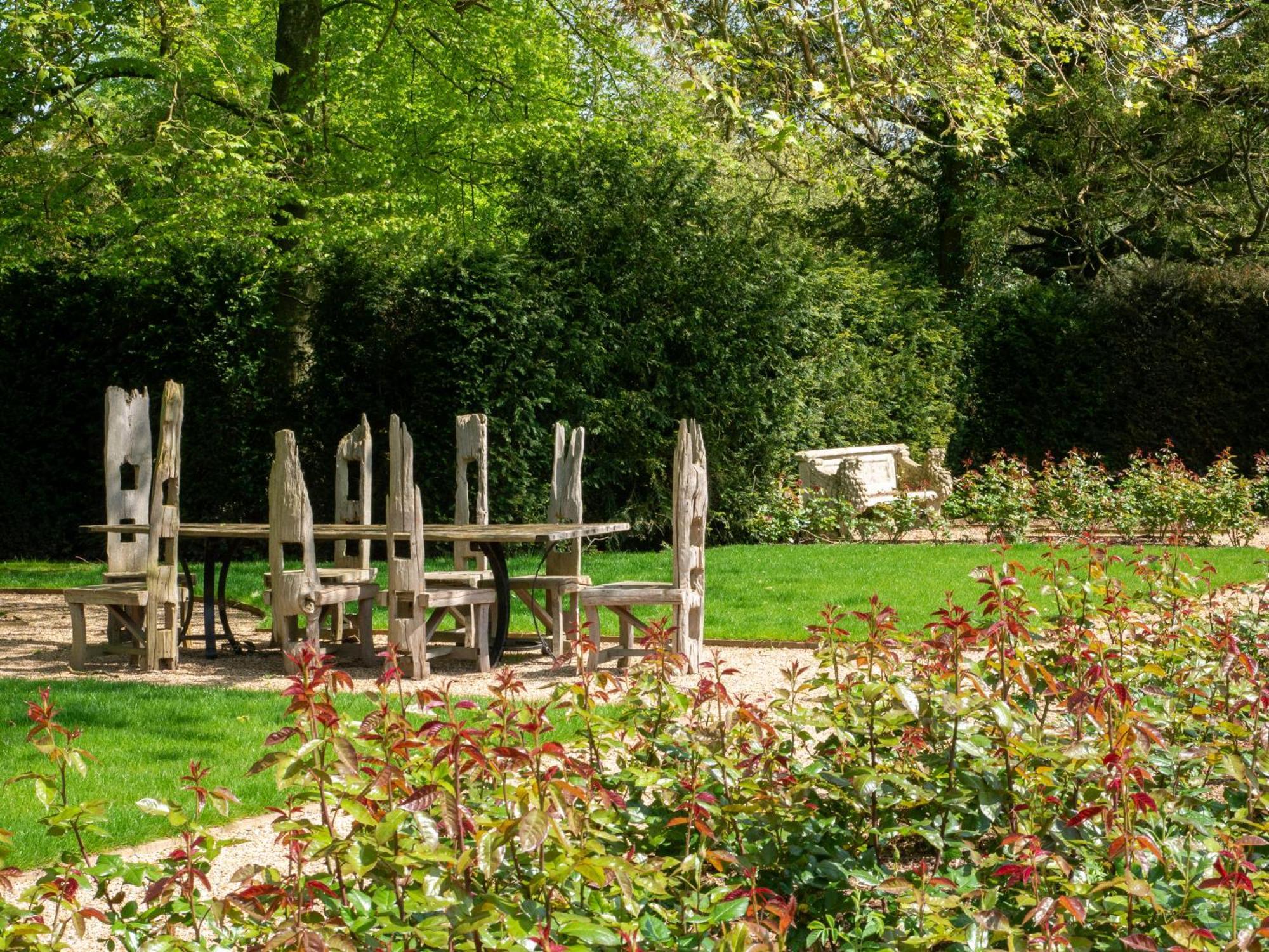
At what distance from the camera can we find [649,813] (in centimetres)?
316

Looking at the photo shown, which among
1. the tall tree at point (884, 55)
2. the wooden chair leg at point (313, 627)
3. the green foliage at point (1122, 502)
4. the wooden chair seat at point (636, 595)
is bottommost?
the wooden chair leg at point (313, 627)

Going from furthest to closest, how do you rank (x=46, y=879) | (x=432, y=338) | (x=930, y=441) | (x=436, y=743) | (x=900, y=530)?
(x=930, y=441) → (x=900, y=530) → (x=432, y=338) → (x=436, y=743) → (x=46, y=879)

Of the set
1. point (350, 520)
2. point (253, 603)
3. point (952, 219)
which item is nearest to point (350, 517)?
point (350, 520)

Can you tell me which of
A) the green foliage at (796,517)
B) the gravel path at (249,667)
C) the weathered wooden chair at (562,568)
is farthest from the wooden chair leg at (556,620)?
the green foliage at (796,517)

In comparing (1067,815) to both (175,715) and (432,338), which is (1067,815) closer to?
(175,715)

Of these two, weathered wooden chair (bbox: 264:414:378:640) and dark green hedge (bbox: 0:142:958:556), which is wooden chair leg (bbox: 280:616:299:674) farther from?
dark green hedge (bbox: 0:142:958:556)

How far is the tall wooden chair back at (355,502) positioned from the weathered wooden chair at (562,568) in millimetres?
1298

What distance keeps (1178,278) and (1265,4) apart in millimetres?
4131

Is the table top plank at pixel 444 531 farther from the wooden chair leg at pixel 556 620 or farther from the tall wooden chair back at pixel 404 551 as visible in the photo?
the wooden chair leg at pixel 556 620

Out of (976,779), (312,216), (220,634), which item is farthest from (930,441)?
(976,779)

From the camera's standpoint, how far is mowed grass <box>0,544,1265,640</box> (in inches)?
383

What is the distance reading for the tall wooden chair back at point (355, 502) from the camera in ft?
31.7

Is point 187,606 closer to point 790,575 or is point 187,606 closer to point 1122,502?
point 790,575

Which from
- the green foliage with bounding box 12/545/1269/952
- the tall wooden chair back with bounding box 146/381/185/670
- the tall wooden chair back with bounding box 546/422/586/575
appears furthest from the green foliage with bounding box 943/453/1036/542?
the green foliage with bounding box 12/545/1269/952
